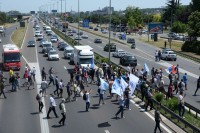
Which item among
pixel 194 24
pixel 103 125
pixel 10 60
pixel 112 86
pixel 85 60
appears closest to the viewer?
pixel 103 125

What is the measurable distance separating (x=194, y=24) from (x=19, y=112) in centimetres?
5015

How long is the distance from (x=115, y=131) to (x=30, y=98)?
10587mm

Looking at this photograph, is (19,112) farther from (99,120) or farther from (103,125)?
(103,125)

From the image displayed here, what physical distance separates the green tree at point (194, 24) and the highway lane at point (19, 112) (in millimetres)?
43390

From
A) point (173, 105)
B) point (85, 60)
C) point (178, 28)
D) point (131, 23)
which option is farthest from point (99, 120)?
point (131, 23)

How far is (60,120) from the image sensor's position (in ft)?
69.2

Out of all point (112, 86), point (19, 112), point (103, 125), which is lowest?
point (19, 112)

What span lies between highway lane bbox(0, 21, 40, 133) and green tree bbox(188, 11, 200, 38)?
43.4m

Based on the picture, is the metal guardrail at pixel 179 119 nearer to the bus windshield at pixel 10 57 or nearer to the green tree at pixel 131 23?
the bus windshield at pixel 10 57

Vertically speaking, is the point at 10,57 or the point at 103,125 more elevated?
the point at 10,57

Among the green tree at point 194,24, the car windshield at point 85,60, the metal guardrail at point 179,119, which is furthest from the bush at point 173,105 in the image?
the green tree at point 194,24

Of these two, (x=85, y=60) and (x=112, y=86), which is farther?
(x=85, y=60)

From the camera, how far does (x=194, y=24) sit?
224 feet

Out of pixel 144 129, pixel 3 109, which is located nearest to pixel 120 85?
pixel 144 129
